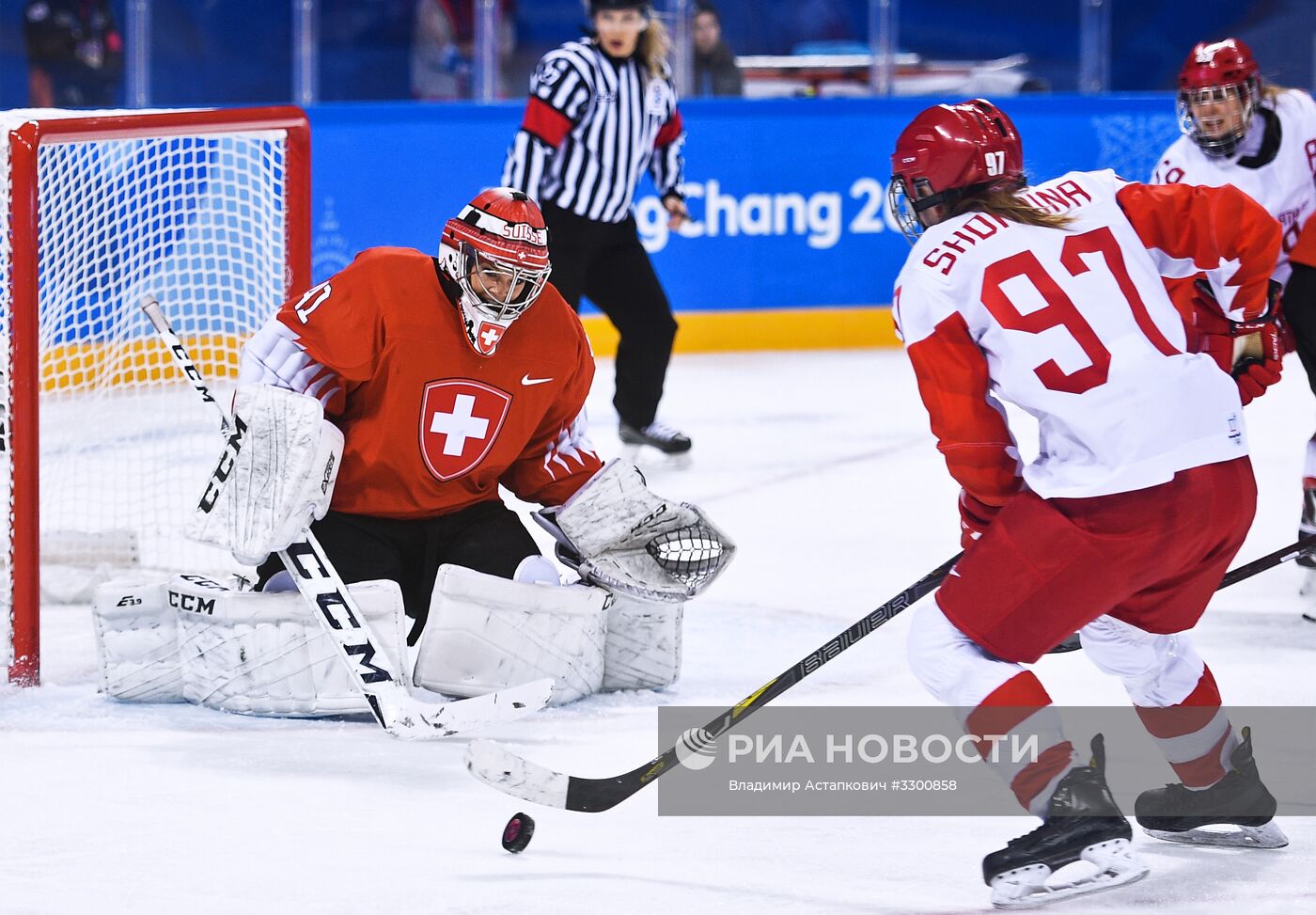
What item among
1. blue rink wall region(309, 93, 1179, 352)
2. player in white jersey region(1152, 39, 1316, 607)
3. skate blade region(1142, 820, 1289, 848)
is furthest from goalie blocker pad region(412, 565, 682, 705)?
blue rink wall region(309, 93, 1179, 352)

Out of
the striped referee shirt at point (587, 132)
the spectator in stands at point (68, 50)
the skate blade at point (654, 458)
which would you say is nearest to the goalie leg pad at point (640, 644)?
the skate blade at point (654, 458)

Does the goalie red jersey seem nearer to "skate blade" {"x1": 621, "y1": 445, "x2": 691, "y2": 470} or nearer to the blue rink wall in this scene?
"skate blade" {"x1": 621, "y1": 445, "x2": 691, "y2": 470}

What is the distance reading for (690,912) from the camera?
2.16 m

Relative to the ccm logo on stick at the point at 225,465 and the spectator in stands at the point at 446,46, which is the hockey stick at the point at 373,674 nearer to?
the ccm logo on stick at the point at 225,465

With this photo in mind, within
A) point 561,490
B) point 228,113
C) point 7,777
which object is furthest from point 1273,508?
point 7,777

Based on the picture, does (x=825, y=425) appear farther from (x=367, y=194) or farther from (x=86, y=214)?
(x=86, y=214)

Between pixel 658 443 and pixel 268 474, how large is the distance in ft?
8.61

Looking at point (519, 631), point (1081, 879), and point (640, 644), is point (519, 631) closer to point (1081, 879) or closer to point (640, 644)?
point (640, 644)

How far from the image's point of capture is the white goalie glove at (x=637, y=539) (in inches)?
119

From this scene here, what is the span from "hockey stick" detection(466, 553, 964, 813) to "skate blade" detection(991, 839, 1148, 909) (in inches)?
14.6

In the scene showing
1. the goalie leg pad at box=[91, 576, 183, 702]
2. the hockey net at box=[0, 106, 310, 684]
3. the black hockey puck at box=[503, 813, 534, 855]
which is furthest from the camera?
the hockey net at box=[0, 106, 310, 684]

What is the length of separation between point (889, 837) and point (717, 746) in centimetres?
42

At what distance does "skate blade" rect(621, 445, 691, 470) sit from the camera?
534cm

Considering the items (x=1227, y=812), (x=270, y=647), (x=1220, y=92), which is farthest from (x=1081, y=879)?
(x=1220, y=92)
